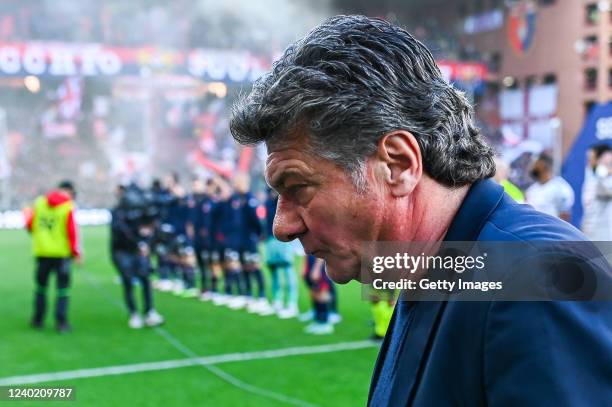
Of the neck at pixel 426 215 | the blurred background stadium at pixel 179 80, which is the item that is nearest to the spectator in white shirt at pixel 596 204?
the neck at pixel 426 215

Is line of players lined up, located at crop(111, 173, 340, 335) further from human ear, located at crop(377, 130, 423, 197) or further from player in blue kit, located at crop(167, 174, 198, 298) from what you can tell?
human ear, located at crop(377, 130, 423, 197)

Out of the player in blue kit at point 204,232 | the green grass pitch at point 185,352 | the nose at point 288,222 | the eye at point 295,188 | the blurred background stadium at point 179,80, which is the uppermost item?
the blurred background stadium at point 179,80

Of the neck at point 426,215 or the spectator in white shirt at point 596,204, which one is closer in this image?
the neck at point 426,215

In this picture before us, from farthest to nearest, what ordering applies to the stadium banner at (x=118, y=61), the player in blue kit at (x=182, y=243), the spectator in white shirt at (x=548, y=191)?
1. the stadium banner at (x=118, y=61)
2. the player in blue kit at (x=182, y=243)
3. the spectator in white shirt at (x=548, y=191)

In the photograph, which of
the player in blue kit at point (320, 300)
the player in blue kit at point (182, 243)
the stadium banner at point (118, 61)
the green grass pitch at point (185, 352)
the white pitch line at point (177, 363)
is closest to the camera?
the green grass pitch at point (185, 352)

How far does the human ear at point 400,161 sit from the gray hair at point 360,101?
15 mm

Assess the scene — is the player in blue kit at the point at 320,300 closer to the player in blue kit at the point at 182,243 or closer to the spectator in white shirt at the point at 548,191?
the spectator in white shirt at the point at 548,191

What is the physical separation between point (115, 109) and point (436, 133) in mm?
33288

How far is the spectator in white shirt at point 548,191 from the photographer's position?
684 centimetres

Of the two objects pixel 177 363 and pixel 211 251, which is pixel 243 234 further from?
pixel 177 363

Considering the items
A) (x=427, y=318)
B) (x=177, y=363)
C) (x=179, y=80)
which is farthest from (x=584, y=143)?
(x=179, y=80)

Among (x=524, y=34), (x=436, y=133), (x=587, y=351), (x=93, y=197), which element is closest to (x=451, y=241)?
(x=436, y=133)

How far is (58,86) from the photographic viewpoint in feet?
105

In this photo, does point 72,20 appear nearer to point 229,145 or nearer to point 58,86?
point 58,86
